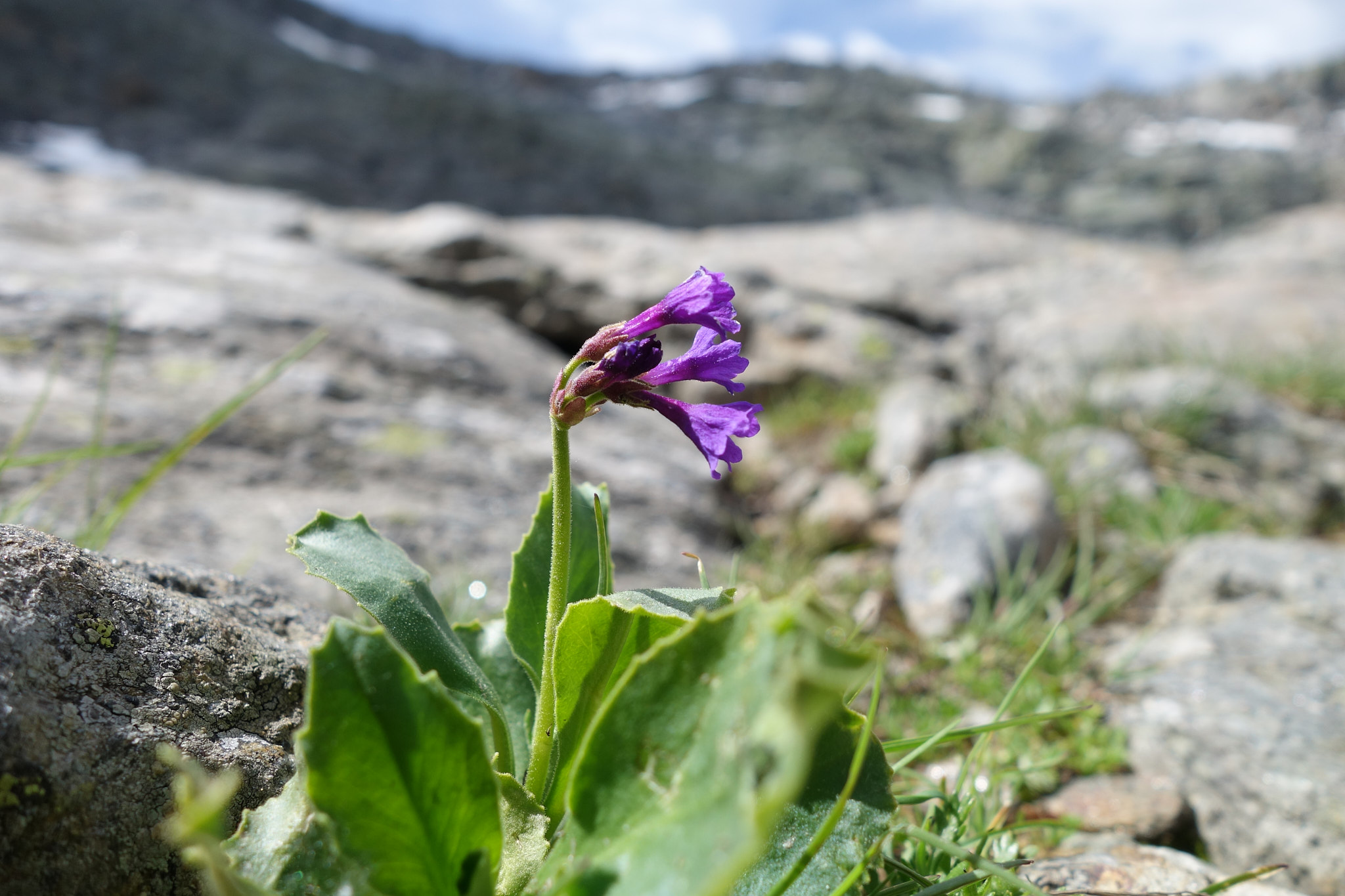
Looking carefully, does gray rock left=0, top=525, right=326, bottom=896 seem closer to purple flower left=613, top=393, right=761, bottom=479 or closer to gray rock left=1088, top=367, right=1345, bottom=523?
purple flower left=613, top=393, right=761, bottom=479

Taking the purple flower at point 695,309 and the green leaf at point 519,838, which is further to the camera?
the purple flower at point 695,309

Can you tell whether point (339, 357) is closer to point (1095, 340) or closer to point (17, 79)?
point (1095, 340)

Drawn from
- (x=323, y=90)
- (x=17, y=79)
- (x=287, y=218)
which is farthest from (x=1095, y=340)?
(x=17, y=79)

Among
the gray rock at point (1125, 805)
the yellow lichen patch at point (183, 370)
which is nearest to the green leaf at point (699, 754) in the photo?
the gray rock at point (1125, 805)

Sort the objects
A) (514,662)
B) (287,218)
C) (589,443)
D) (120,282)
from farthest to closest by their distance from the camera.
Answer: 1. (287,218)
2. (589,443)
3. (120,282)
4. (514,662)

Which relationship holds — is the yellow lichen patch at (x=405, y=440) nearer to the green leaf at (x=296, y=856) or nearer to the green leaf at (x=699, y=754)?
the green leaf at (x=296, y=856)

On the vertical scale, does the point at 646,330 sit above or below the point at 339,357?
above

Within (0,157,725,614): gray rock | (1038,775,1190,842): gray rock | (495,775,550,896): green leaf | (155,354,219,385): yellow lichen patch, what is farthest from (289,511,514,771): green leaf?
(155,354,219,385): yellow lichen patch
